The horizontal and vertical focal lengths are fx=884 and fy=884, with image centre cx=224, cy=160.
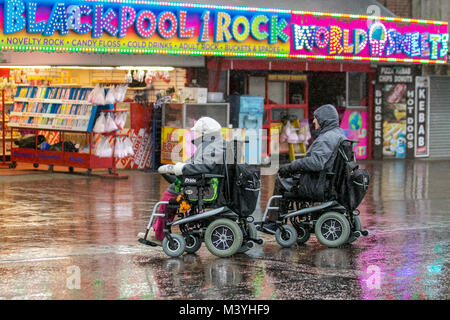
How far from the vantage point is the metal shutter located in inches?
1014

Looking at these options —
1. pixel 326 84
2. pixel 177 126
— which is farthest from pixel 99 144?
pixel 326 84

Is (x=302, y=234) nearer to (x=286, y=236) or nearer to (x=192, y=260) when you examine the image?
(x=286, y=236)

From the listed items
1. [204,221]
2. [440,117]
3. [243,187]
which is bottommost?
[204,221]

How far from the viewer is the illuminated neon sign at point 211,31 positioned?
17000 mm

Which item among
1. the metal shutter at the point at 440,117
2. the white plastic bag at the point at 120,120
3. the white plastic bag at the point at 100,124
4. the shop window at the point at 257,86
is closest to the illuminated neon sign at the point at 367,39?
the shop window at the point at 257,86

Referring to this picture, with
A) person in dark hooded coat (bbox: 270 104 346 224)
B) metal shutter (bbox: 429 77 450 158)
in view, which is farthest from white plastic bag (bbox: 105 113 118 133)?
metal shutter (bbox: 429 77 450 158)

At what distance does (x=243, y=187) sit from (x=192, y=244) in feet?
2.90

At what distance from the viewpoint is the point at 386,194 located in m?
16.7

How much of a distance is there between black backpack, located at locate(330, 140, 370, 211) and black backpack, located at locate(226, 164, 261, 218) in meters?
1.17

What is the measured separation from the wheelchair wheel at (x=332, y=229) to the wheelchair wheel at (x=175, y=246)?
5.79ft

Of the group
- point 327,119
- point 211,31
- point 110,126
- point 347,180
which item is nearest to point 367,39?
point 211,31

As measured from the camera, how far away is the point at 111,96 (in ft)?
59.7
